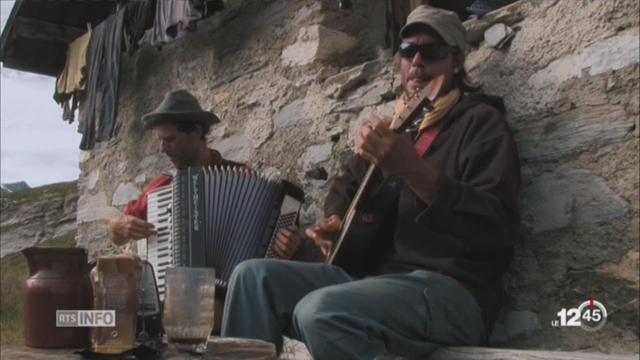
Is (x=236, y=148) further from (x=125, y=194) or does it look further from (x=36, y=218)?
(x=36, y=218)

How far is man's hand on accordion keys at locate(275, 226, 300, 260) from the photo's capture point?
3.62 m

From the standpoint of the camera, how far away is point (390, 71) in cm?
375

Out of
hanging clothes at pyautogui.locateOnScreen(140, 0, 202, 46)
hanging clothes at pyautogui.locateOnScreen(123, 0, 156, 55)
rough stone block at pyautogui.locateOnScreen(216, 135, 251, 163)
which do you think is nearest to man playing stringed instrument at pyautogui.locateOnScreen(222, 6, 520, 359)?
rough stone block at pyautogui.locateOnScreen(216, 135, 251, 163)

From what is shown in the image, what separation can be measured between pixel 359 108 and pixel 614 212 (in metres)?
1.39

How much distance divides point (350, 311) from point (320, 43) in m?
2.02

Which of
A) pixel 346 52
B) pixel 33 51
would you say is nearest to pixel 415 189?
pixel 346 52

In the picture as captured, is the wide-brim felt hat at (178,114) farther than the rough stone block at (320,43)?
Yes

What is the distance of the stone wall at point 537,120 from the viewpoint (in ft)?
9.07

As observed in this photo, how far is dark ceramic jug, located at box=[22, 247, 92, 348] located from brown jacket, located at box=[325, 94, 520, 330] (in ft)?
3.16

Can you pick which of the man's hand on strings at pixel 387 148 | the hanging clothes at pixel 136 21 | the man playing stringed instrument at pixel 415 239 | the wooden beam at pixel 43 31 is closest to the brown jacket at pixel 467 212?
the man playing stringed instrument at pixel 415 239

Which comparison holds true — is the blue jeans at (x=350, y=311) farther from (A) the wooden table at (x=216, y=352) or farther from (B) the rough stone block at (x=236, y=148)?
(B) the rough stone block at (x=236, y=148)

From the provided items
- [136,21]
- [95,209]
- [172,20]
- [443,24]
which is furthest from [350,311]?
[95,209]

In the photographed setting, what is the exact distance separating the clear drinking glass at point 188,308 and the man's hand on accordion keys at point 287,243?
1.43 metres

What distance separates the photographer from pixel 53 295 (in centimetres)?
209
